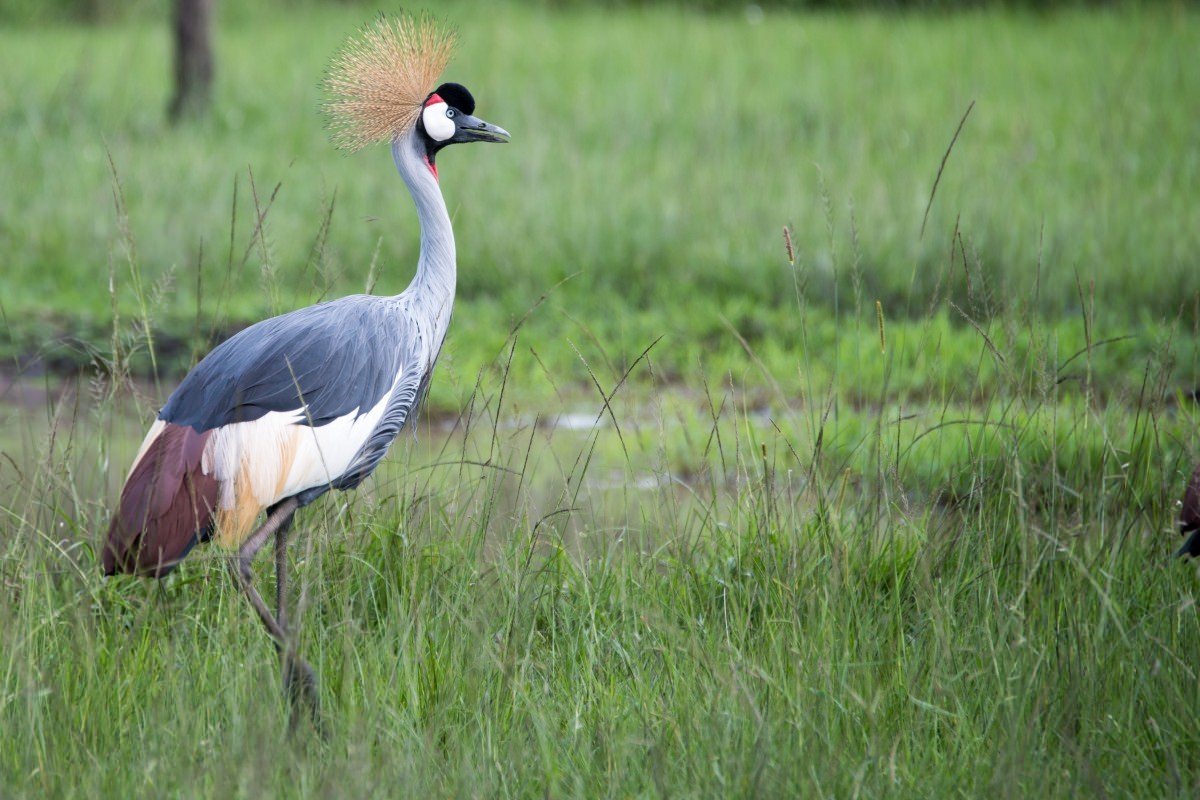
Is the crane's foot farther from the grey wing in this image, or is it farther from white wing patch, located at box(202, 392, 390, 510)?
the grey wing

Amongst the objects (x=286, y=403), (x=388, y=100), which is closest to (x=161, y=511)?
(x=286, y=403)

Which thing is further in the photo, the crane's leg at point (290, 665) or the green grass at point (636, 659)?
the crane's leg at point (290, 665)

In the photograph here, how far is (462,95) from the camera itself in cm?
316

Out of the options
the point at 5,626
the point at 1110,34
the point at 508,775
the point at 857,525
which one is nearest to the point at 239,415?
the point at 5,626

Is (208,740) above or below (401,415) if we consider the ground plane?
below

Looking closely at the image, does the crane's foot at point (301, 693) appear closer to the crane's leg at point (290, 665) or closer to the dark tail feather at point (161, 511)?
the crane's leg at point (290, 665)

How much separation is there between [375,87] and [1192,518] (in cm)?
196

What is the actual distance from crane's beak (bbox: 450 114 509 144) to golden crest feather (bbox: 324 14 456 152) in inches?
3.9

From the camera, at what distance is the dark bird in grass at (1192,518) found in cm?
258

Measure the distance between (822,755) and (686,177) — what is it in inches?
214

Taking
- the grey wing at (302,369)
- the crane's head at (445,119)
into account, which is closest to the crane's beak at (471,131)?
the crane's head at (445,119)

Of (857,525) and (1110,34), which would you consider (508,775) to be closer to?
(857,525)

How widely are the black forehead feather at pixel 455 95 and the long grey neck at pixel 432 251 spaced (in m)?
0.17

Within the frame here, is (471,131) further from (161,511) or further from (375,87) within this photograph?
(161,511)
